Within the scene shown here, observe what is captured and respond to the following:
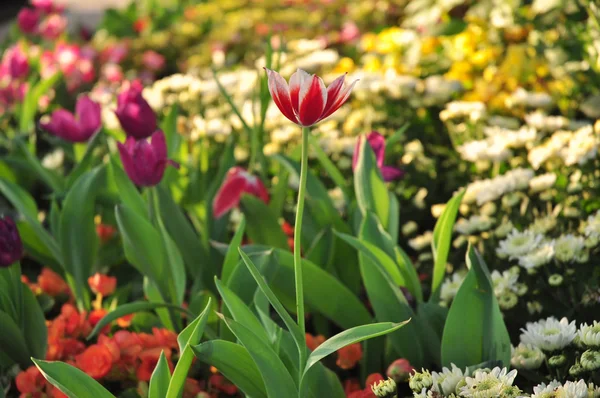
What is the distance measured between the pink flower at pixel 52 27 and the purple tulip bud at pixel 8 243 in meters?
3.35

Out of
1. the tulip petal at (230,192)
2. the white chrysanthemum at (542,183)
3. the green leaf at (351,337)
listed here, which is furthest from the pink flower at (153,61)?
the green leaf at (351,337)

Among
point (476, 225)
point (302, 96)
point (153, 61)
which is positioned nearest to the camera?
point (302, 96)

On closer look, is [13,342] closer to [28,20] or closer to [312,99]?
[312,99]

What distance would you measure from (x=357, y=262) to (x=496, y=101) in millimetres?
1216

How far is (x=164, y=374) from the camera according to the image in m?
1.19

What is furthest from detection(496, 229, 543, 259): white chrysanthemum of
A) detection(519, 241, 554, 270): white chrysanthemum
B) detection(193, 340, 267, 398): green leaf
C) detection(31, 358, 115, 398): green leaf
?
detection(31, 358, 115, 398): green leaf

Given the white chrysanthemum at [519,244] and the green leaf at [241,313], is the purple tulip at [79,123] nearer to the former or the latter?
the green leaf at [241,313]

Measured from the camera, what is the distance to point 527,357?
1238 millimetres

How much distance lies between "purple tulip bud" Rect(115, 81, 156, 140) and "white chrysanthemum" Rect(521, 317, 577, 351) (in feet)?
2.84

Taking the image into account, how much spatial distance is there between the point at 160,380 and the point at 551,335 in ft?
1.99

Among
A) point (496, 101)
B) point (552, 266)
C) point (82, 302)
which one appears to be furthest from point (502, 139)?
point (82, 302)

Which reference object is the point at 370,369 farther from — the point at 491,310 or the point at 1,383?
the point at 1,383

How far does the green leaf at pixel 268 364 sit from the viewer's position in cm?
110

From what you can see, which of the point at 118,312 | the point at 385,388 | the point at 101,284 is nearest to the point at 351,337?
the point at 385,388
